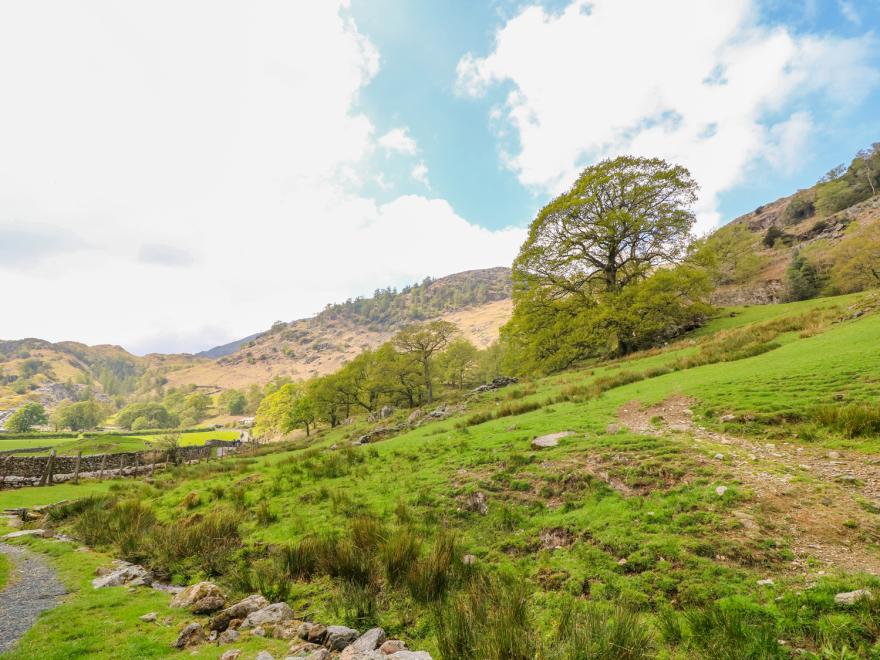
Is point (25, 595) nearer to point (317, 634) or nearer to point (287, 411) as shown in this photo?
point (317, 634)

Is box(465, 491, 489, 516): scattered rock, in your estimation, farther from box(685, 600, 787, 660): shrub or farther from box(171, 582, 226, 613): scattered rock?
box(171, 582, 226, 613): scattered rock

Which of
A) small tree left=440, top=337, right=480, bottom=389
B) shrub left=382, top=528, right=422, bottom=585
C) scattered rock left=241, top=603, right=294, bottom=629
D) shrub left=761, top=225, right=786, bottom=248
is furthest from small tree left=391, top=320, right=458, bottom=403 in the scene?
shrub left=761, top=225, right=786, bottom=248

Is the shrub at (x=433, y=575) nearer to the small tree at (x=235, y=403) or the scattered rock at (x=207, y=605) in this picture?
the scattered rock at (x=207, y=605)

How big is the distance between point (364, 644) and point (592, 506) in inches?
162

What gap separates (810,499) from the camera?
191 inches

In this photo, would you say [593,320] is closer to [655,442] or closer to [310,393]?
[655,442]

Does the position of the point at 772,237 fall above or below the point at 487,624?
above

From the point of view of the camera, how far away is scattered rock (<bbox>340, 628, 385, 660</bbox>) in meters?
3.79

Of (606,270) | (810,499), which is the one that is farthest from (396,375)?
(810,499)

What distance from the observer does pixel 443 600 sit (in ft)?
15.8

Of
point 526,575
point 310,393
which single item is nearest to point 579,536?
point 526,575

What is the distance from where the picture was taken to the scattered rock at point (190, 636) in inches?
170

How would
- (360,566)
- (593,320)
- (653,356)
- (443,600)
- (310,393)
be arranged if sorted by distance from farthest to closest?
(310,393)
(593,320)
(653,356)
(360,566)
(443,600)

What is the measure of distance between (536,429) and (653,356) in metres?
12.5
